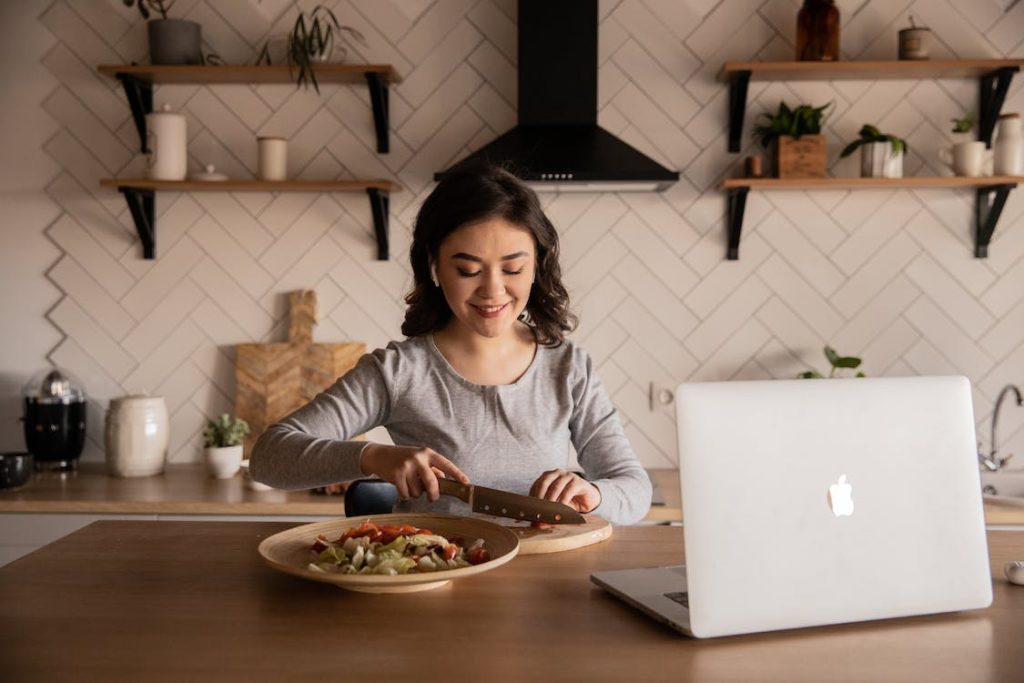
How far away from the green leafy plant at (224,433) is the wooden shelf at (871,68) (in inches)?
69.1

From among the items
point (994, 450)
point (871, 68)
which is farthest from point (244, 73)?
point (994, 450)

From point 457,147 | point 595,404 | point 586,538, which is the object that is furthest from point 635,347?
point 586,538

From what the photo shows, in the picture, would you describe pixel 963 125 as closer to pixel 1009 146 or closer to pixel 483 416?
pixel 1009 146

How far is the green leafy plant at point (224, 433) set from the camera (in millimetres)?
2760

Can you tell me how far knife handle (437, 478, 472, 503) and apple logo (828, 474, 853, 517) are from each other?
0.52 m

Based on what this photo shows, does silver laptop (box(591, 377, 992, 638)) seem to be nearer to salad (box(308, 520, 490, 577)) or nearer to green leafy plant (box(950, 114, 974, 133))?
salad (box(308, 520, 490, 577))

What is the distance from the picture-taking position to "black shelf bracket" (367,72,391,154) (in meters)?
2.79

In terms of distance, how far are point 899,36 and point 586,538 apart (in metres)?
2.08

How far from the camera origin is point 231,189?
2859mm

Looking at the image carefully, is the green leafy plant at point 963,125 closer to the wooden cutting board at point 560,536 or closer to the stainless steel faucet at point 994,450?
the stainless steel faucet at point 994,450

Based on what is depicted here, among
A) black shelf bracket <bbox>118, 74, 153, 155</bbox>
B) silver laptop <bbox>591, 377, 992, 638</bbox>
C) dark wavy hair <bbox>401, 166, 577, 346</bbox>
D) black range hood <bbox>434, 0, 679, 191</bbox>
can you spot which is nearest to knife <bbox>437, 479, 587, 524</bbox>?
silver laptop <bbox>591, 377, 992, 638</bbox>

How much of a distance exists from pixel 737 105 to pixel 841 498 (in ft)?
6.62

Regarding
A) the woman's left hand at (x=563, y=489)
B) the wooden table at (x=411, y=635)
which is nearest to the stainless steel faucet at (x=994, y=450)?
the wooden table at (x=411, y=635)

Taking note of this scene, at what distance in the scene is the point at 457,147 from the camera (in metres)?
2.94
